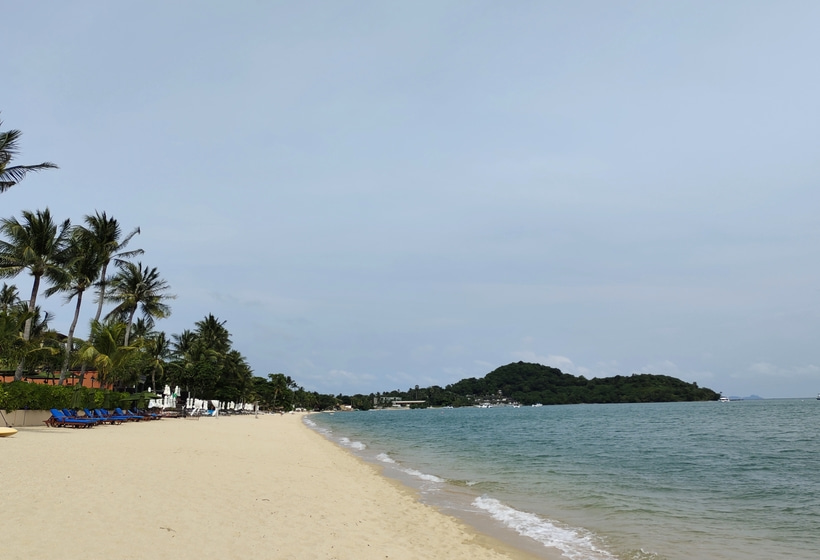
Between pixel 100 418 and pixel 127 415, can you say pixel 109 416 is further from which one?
pixel 127 415

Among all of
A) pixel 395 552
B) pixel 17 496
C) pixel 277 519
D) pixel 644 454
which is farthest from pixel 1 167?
pixel 644 454

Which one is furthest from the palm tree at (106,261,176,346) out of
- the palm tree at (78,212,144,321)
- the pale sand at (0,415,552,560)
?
the pale sand at (0,415,552,560)

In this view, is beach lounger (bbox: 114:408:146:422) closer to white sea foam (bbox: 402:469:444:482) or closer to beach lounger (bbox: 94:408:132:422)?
beach lounger (bbox: 94:408:132:422)

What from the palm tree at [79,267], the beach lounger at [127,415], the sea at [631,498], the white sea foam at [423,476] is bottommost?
the white sea foam at [423,476]

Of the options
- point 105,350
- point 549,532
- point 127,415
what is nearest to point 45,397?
point 127,415

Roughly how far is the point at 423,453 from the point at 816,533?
720 inches

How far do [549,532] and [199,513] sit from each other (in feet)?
21.0

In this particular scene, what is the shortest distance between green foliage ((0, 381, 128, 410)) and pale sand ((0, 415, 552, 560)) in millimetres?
8017

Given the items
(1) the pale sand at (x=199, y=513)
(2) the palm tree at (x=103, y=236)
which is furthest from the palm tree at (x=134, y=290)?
(1) the pale sand at (x=199, y=513)

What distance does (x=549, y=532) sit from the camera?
10.5 m

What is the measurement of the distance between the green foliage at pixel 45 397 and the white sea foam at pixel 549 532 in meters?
19.2

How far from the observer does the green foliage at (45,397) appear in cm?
2147

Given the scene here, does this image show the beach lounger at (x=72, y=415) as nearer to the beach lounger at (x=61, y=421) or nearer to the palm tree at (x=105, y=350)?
the beach lounger at (x=61, y=421)

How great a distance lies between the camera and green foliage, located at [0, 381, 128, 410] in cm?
2147
